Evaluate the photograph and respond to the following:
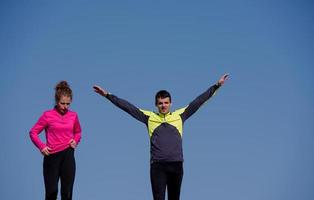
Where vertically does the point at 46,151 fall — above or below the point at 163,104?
below

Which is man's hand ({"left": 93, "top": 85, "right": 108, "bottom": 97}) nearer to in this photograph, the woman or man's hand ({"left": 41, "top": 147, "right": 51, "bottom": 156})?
the woman

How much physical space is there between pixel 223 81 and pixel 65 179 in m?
4.19

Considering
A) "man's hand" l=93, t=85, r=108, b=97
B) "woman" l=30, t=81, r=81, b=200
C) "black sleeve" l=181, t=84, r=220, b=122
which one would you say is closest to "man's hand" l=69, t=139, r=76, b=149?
"woman" l=30, t=81, r=81, b=200

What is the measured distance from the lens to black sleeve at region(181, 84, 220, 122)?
10.2 meters

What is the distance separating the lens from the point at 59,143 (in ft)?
32.2

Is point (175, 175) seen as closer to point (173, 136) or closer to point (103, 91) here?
point (173, 136)

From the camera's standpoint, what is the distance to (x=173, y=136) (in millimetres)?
9711

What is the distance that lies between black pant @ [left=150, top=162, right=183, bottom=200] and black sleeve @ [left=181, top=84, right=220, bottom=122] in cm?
117

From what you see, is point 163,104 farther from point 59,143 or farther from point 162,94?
point 59,143

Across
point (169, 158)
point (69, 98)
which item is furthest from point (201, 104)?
point (69, 98)

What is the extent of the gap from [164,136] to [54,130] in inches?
92.6

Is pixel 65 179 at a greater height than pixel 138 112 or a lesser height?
lesser

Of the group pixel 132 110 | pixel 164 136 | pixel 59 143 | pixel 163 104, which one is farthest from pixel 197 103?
pixel 59 143

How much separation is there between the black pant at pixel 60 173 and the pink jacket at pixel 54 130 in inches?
6.7
